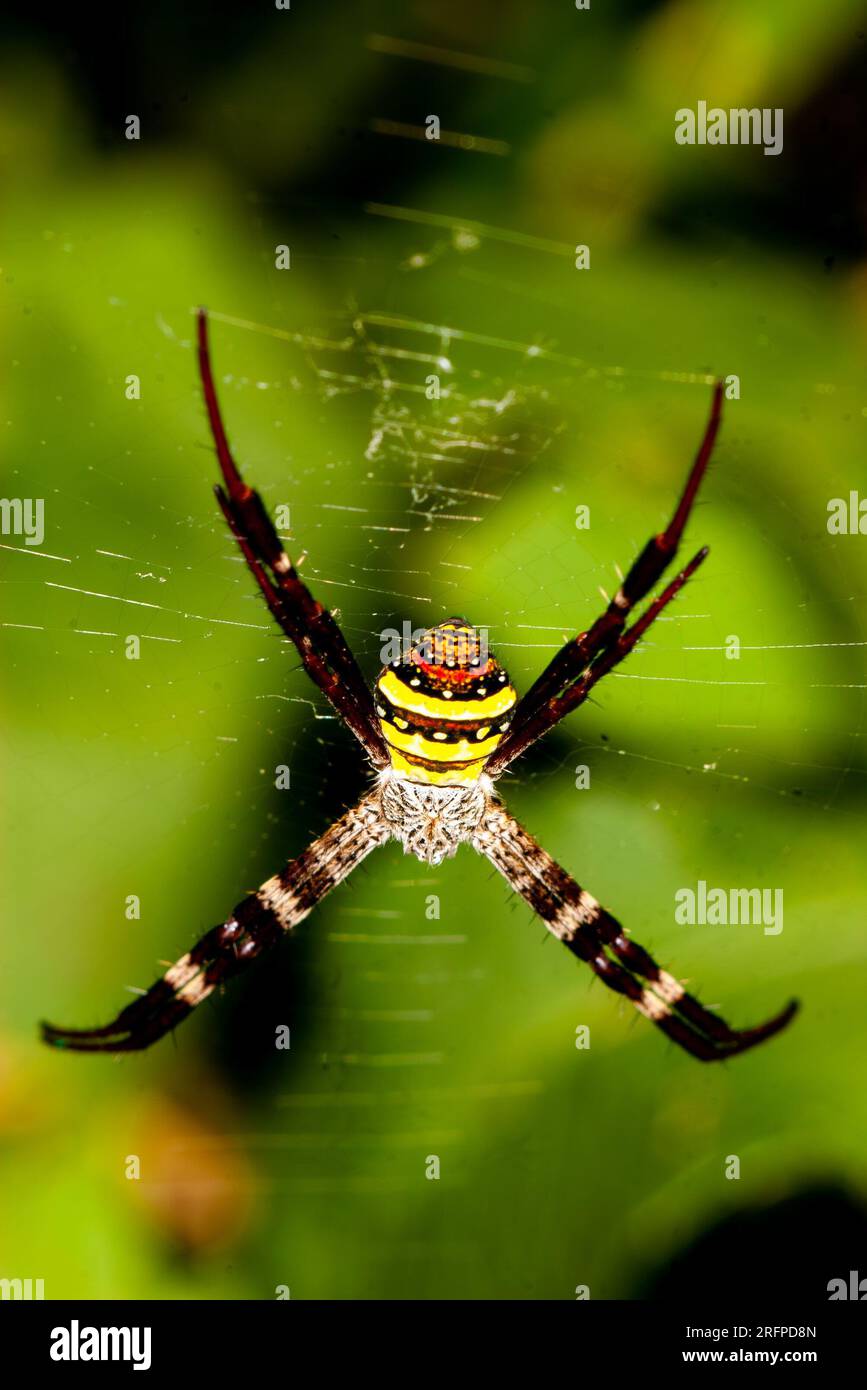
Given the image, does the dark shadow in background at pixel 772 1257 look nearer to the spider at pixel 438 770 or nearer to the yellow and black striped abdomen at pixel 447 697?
the spider at pixel 438 770

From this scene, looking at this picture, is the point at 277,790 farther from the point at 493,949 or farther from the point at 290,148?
the point at 290,148

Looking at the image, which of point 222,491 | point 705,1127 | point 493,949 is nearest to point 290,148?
point 222,491

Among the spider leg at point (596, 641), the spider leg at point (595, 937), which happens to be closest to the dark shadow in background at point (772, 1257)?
the spider leg at point (595, 937)

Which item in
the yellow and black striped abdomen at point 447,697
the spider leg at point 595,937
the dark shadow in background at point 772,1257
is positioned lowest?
the dark shadow in background at point 772,1257

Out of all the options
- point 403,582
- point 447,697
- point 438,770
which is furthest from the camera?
point 403,582

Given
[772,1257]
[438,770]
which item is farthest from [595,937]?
[772,1257]

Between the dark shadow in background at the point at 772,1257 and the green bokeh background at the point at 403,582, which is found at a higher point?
the green bokeh background at the point at 403,582

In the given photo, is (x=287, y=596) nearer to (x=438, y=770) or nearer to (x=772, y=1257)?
(x=438, y=770)

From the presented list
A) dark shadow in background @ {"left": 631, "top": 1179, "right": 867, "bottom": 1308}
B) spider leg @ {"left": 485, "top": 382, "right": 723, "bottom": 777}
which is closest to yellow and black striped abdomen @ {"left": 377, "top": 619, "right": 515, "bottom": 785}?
spider leg @ {"left": 485, "top": 382, "right": 723, "bottom": 777}
